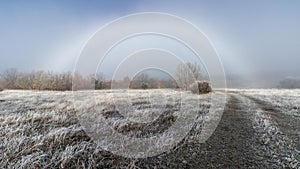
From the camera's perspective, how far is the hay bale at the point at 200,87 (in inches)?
1062

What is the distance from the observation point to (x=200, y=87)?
1126 inches

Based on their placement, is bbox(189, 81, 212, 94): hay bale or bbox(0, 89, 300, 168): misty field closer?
bbox(0, 89, 300, 168): misty field

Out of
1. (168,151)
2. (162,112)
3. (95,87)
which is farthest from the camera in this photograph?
(95,87)

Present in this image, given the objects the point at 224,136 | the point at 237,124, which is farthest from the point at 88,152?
the point at 237,124

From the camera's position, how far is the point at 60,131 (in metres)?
7.03

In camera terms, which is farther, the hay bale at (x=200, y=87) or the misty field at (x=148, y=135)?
the hay bale at (x=200, y=87)

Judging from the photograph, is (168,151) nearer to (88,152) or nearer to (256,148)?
(88,152)

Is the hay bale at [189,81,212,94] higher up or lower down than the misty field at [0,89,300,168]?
higher up

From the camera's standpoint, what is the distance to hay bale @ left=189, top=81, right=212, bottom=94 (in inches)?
1062

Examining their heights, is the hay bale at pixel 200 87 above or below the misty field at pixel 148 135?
above

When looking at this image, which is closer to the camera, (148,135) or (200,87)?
(148,135)

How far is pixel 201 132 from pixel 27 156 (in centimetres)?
546

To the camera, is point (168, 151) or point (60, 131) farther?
point (60, 131)

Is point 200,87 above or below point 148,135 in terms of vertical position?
above
